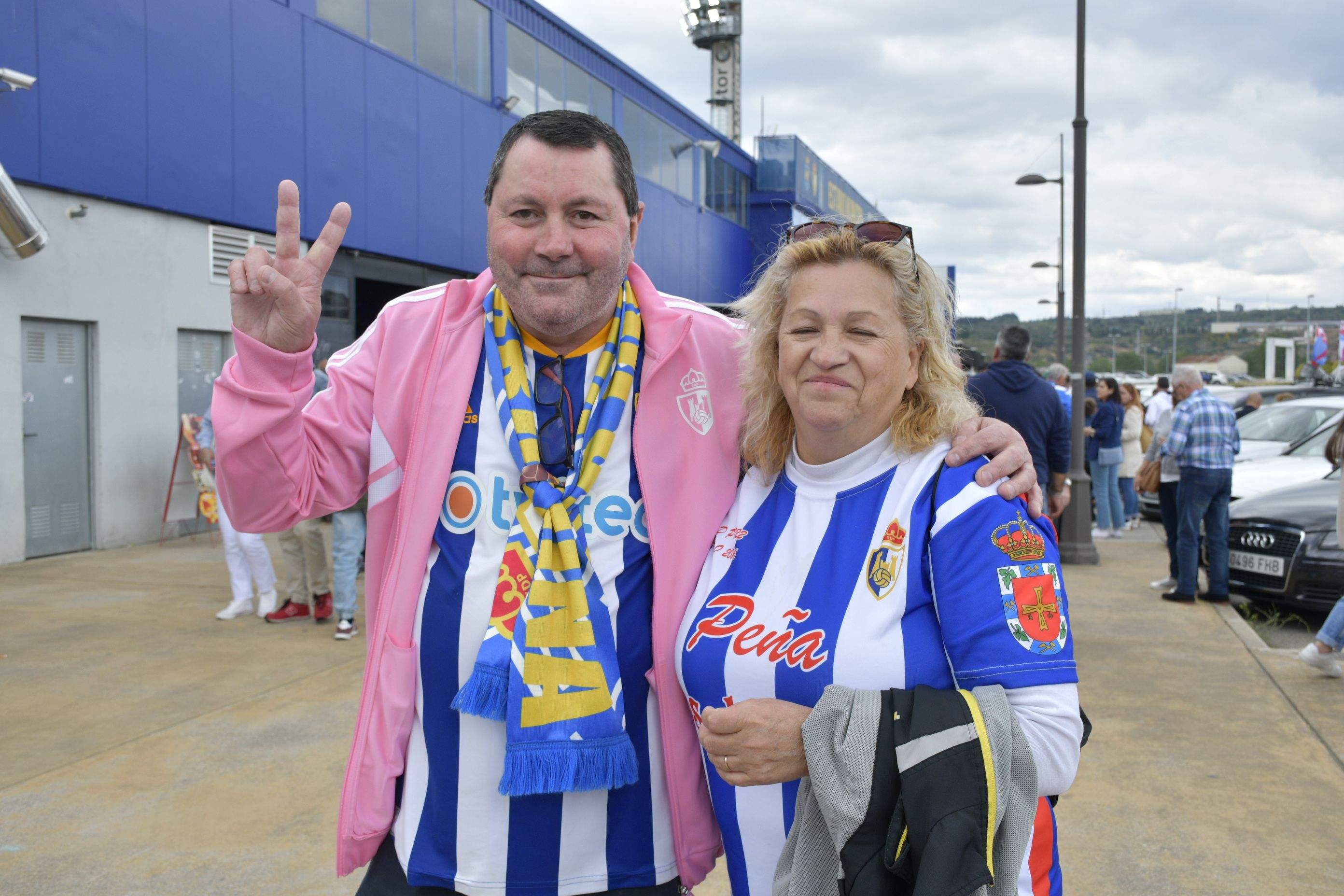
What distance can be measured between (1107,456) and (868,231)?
34.8ft

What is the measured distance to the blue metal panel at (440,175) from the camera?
14.7m

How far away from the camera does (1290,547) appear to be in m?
7.29

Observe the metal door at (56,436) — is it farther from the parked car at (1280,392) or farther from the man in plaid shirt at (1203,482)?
the parked car at (1280,392)

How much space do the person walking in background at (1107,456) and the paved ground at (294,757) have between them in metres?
4.38

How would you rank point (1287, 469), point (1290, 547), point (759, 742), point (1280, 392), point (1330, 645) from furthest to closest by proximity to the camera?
point (1280, 392) < point (1287, 469) < point (1290, 547) < point (1330, 645) < point (759, 742)

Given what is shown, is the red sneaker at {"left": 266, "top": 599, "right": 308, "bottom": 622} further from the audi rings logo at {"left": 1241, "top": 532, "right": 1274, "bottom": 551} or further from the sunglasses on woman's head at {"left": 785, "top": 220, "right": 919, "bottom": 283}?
the audi rings logo at {"left": 1241, "top": 532, "right": 1274, "bottom": 551}

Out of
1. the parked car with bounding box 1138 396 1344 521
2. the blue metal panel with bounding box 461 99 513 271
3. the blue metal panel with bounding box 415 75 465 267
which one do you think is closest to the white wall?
the blue metal panel with bounding box 415 75 465 267

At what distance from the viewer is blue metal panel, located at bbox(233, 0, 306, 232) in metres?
11.2

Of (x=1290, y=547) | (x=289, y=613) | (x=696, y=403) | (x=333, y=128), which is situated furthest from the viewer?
(x=333, y=128)

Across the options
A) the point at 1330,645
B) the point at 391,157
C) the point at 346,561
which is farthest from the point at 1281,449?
the point at 391,157

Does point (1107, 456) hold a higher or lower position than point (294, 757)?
higher

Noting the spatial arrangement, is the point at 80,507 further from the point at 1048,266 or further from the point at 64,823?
the point at 1048,266

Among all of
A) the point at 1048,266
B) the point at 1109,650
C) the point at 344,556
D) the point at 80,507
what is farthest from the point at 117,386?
the point at 1048,266

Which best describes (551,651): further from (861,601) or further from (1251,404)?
(1251,404)
